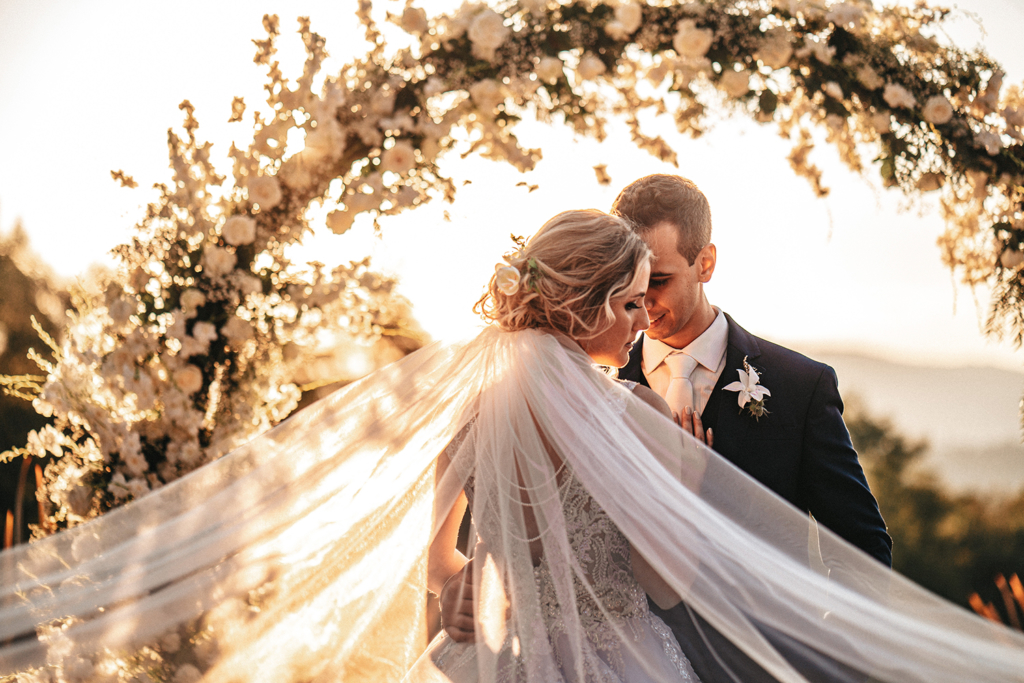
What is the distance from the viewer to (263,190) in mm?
3275

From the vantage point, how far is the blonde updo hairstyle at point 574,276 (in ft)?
8.20

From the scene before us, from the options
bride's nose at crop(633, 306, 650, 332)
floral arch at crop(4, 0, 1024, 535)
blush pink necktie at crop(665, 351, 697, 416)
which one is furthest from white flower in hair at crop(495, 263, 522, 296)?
blush pink necktie at crop(665, 351, 697, 416)

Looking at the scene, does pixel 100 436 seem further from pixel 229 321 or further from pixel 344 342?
pixel 344 342

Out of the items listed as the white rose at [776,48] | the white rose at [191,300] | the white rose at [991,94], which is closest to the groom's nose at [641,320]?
the white rose at [776,48]

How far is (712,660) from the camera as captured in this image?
2.31 metres

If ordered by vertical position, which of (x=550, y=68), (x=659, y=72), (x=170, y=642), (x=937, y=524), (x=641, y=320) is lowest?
(x=937, y=524)

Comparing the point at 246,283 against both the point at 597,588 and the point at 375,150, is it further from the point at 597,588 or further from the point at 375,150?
the point at 597,588

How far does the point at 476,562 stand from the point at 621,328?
96cm

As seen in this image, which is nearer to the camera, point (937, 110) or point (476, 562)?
point (476, 562)

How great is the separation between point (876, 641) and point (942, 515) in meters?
37.4

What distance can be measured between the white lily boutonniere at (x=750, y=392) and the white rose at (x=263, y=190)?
2.28 m

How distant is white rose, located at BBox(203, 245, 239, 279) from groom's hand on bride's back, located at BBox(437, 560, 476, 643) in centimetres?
182

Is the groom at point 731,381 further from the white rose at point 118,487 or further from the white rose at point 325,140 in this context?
the white rose at point 118,487

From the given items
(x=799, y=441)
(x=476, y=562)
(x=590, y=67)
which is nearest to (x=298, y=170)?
(x=590, y=67)
